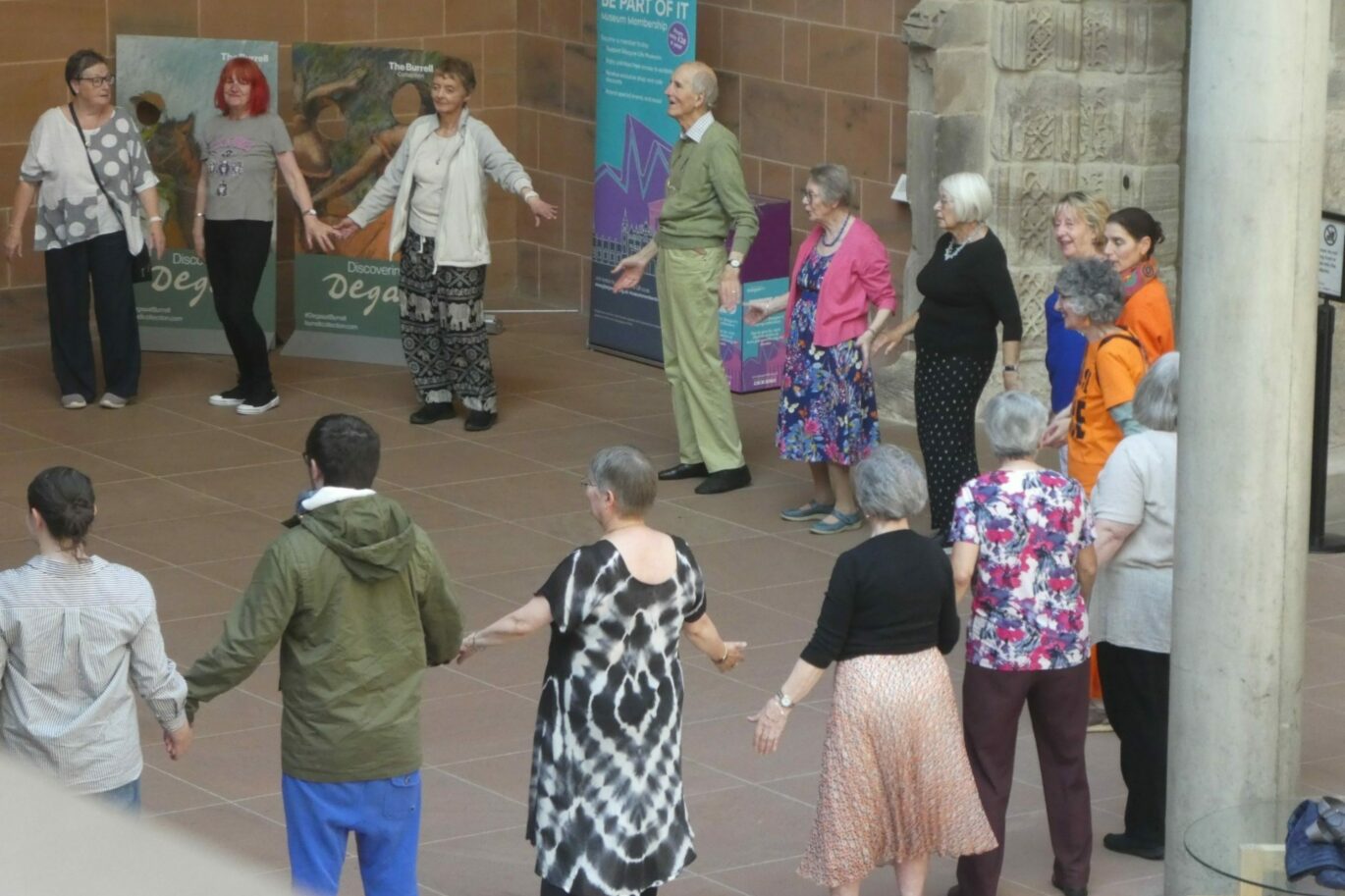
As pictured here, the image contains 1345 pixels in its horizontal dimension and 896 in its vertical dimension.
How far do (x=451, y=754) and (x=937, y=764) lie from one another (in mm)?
2094

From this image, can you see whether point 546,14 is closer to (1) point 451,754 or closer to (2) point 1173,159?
(2) point 1173,159

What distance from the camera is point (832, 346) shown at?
8.86m

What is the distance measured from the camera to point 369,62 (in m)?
12.1

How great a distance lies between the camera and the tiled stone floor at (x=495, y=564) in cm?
581

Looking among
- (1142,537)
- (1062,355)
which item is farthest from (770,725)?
(1062,355)

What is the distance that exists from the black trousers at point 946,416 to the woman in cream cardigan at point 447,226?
2.32m

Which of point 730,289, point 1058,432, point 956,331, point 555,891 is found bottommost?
point 555,891

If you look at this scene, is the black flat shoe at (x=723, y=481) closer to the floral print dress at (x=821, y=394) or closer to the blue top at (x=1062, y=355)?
the floral print dress at (x=821, y=394)

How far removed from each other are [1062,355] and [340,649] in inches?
147

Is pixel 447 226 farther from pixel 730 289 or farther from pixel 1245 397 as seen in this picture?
pixel 1245 397

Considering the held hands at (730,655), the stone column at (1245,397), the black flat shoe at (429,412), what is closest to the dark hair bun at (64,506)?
the held hands at (730,655)

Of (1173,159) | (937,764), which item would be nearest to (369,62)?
(1173,159)

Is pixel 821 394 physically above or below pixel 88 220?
below

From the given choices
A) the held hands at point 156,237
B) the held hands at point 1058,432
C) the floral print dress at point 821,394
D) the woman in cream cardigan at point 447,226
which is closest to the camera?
the held hands at point 1058,432
